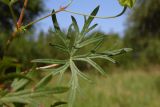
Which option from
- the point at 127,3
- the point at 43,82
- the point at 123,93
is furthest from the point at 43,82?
the point at 123,93

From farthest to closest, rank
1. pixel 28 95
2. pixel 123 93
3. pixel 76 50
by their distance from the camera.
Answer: pixel 123 93
pixel 76 50
pixel 28 95

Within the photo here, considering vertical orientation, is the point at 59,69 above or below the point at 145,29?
below

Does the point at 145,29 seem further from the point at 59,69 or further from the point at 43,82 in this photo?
the point at 43,82

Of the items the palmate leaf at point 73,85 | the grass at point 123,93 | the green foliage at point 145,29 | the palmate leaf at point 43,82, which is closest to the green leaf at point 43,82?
the palmate leaf at point 43,82

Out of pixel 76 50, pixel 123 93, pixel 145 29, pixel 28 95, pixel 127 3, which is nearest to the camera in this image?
pixel 28 95

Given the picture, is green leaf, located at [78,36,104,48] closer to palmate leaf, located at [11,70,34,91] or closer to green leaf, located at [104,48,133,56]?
green leaf, located at [104,48,133,56]

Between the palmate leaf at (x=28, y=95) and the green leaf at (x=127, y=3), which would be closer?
the palmate leaf at (x=28, y=95)

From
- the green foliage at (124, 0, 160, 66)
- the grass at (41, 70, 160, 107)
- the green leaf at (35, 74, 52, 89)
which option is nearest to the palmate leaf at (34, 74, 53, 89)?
the green leaf at (35, 74, 52, 89)

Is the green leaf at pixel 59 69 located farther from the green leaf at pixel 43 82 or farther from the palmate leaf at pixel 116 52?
the green leaf at pixel 43 82
